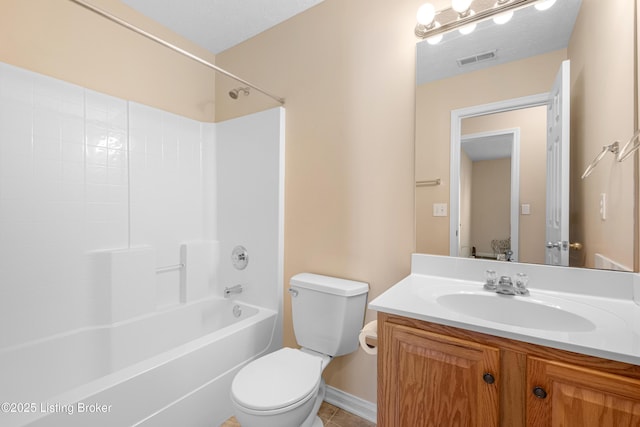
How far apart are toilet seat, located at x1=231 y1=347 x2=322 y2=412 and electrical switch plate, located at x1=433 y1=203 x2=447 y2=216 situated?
3.14ft

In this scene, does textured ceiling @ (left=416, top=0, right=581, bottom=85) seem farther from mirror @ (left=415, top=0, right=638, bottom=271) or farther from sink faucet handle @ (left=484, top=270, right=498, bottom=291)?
sink faucet handle @ (left=484, top=270, right=498, bottom=291)

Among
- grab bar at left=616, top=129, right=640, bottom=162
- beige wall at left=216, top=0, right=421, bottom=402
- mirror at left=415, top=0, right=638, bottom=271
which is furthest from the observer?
beige wall at left=216, top=0, right=421, bottom=402

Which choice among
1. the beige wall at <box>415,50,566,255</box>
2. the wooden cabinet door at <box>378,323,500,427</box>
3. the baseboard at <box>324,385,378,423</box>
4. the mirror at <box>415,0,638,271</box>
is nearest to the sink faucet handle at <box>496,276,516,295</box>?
the mirror at <box>415,0,638,271</box>

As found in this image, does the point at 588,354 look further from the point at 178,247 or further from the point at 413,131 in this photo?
the point at 178,247

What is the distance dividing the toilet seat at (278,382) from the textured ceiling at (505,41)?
1.54 m

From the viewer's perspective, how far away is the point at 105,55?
1.83 meters

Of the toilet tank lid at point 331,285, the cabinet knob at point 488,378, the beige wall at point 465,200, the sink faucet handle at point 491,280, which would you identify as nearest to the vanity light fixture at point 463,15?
the beige wall at point 465,200

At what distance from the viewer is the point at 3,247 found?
4.72 ft

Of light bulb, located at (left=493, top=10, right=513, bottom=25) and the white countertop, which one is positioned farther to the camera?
light bulb, located at (left=493, top=10, right=513, bottom=25)

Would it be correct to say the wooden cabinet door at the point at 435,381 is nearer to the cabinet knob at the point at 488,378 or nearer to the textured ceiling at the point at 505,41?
the cabinet knob at the point at 488,378

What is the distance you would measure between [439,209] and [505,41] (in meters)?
0.81

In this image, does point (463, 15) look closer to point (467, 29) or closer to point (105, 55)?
point (467, 29)

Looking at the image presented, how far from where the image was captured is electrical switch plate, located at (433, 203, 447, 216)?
145cm

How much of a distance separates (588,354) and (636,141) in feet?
2.53
